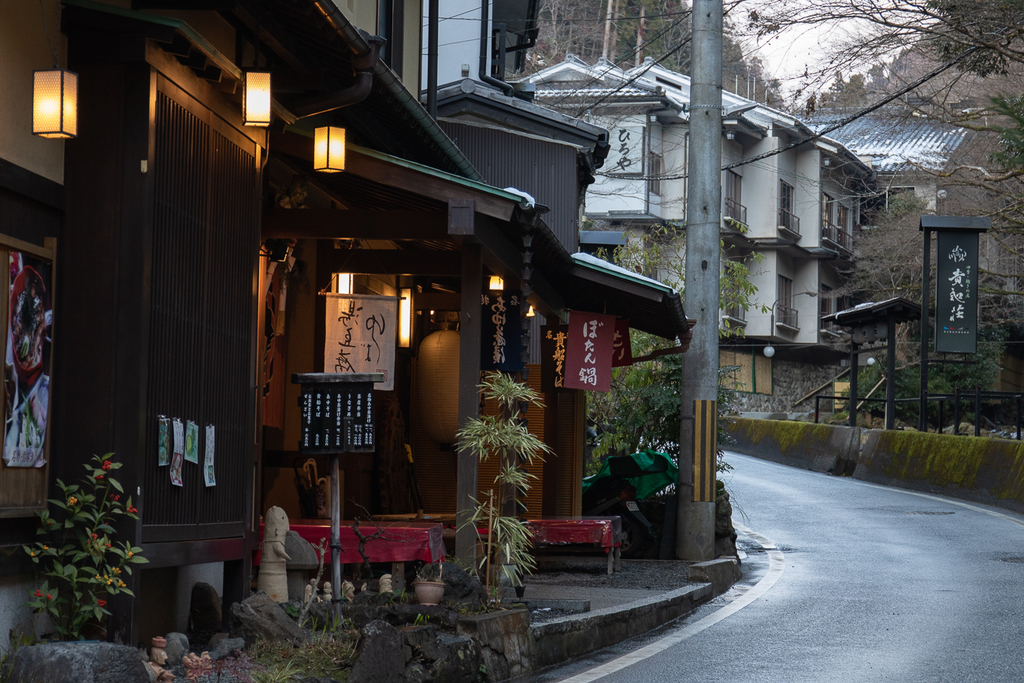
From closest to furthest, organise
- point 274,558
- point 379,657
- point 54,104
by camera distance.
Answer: point 54,104 → point 379,657 → point 274,558

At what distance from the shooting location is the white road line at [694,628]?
874cm

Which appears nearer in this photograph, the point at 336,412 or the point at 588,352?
the point at 336,412

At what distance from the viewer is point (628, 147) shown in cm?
4331

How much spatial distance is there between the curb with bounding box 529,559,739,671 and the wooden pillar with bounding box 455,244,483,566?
110 centimetres

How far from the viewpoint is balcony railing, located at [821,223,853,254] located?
52.0 m

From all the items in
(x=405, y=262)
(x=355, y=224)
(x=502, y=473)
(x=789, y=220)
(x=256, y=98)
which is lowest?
(x=502, y=473)

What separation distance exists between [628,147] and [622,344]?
27934mm

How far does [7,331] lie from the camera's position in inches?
251

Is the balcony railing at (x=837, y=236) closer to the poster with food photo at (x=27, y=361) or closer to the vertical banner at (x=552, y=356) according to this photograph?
the vertical banner at (x=552, y=356)

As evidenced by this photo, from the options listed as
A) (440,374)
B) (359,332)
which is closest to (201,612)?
(359,332)

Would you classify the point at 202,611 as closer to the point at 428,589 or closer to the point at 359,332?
the point at 428,589

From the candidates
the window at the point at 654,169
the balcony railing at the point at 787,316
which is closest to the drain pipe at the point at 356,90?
the window at the point at 654,169

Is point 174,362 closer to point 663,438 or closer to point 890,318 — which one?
point 663,438

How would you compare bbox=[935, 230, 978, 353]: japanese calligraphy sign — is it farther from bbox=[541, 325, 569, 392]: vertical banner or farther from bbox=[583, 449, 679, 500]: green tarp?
bbox=[541, 325, 569, 392]: vertical banner
